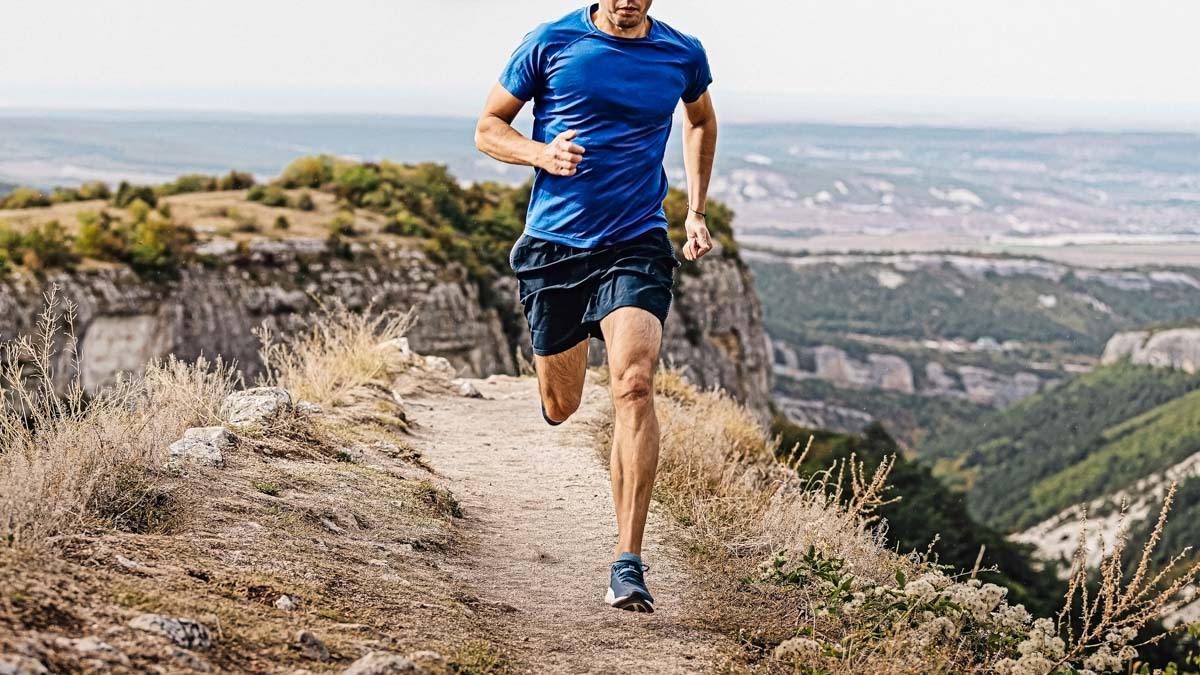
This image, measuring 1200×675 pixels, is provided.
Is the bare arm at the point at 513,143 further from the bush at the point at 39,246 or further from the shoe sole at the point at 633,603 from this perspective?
the bush at the point at 39,246

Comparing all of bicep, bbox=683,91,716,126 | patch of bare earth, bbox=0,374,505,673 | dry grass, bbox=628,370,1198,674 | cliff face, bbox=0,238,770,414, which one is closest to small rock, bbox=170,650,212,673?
patch of bare earth, bbox=0,374,505,673

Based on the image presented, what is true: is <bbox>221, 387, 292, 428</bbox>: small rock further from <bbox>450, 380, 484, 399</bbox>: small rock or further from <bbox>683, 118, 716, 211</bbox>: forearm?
<bbox>450, 380, 484, 399</bbox>: small rock

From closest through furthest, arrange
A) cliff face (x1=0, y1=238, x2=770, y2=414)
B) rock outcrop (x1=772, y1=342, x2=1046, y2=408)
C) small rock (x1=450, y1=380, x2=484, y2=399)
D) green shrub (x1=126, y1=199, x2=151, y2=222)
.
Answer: small rock (x1=450, y1=380, x2=484, y2=399)
cliff face (x1=0, y1=238, x2=770, y2=414)
green shrub (x1=126, y1=199, x2=151, y2=222)
rock outcrop (x1=772, y1=342, x2=1046, y2=408)

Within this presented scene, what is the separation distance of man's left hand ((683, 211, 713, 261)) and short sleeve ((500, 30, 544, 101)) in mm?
862

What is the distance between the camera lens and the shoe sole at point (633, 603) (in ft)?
14.6

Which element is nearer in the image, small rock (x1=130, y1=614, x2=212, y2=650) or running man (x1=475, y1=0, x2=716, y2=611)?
small rock (x1=130, y1=614, x2=212, y2=650)

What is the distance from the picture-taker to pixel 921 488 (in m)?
38.0

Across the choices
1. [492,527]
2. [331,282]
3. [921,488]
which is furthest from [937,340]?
[492,527]

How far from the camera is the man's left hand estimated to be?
523 cm

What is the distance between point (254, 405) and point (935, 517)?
26.2m

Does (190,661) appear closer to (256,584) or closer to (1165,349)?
(256,584)

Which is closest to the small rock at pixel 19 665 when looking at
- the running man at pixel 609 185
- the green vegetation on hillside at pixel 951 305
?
the running man at pixel 609 185

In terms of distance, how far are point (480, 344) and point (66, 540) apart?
96.7 ft

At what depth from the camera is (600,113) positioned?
486 centimetres
